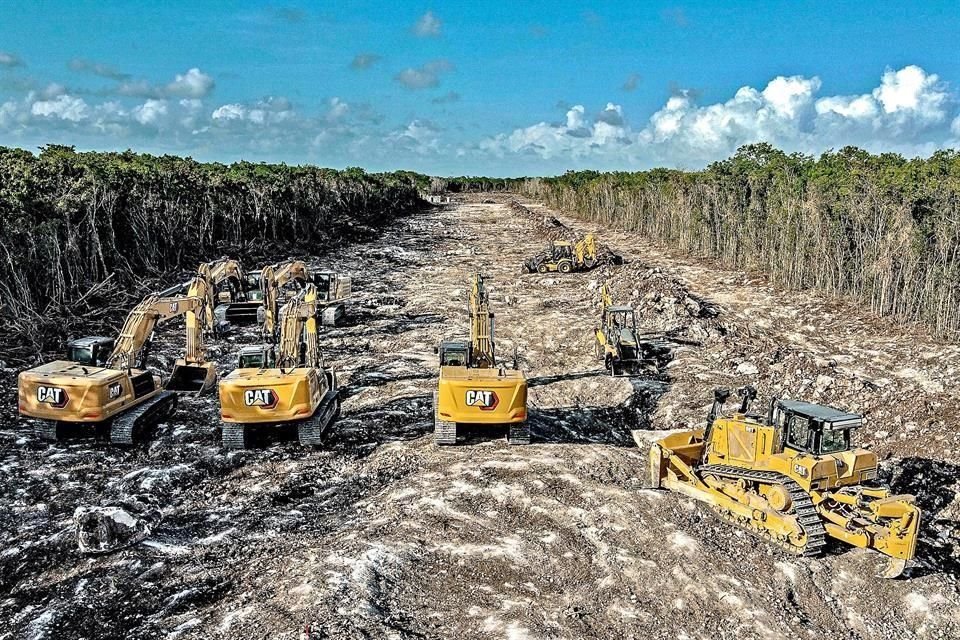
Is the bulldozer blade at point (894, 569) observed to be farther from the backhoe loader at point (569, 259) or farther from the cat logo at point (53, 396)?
the backhoe loader at point (569, 259)

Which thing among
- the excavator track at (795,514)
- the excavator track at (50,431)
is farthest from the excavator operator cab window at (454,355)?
the excavator track at (50,431)

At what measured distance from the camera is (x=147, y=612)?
722cm

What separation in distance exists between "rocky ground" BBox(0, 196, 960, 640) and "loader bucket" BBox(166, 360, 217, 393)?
1.65 ft

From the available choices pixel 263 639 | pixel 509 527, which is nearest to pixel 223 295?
pixel 509 527

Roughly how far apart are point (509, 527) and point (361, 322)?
515 inches

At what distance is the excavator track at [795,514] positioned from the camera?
824 centimetres

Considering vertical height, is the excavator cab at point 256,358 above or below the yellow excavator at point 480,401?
above

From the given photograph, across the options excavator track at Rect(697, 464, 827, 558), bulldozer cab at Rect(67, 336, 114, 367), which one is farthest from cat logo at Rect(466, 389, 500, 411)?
bulldozer cab at Rect(67, 336, 114, 367)

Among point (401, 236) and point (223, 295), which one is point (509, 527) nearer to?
point (223, 295)

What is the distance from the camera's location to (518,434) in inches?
461

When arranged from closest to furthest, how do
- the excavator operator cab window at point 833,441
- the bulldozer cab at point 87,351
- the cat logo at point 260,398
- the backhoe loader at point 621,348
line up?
the excavator operator cab window at point 833,441 < the cat logo at point 260,398 < the bulldozer cab at point 87,351 < the backhoe loader at point 621,348

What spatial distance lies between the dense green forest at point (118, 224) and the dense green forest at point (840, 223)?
713 inches

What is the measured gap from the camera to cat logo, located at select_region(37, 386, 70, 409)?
11.1 meters

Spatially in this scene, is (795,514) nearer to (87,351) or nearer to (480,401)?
(480,401)
